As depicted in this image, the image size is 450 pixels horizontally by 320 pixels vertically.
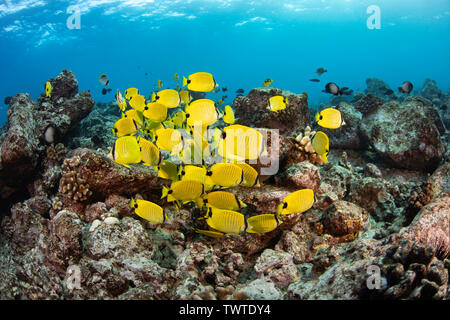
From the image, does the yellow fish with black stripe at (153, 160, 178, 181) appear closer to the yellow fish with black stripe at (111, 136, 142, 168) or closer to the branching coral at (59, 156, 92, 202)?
the yellow fish with black stripe at (111, 136, 142, 168)

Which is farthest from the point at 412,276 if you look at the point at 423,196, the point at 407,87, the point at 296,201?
the point at 407,87

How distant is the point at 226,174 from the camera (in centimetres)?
264

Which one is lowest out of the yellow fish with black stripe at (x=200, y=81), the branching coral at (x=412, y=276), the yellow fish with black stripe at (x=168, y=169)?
the branching coral at (x=412, y=276)

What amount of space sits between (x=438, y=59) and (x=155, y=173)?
161 meters

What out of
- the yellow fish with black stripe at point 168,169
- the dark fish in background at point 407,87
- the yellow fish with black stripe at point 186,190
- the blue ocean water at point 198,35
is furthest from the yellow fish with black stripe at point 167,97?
the blue ocean water at point 198,35

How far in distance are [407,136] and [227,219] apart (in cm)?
647

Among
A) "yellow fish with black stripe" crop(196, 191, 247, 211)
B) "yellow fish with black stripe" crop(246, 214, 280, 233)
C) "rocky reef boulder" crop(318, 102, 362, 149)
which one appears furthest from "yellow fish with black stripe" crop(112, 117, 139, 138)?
"rocky reef boulder" crop(318, 102, 362, 149)

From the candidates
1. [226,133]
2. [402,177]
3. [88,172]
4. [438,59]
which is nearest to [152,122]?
[88,172]

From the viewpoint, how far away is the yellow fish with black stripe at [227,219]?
8.20 ft

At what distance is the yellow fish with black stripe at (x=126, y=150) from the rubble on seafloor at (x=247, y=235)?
1.24 metres

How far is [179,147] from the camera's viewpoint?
3.41 metres

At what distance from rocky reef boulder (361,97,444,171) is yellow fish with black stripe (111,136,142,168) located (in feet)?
21.7

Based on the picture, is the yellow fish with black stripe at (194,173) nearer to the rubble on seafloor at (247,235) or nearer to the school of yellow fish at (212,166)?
the school of yellow fish at (212,166)
